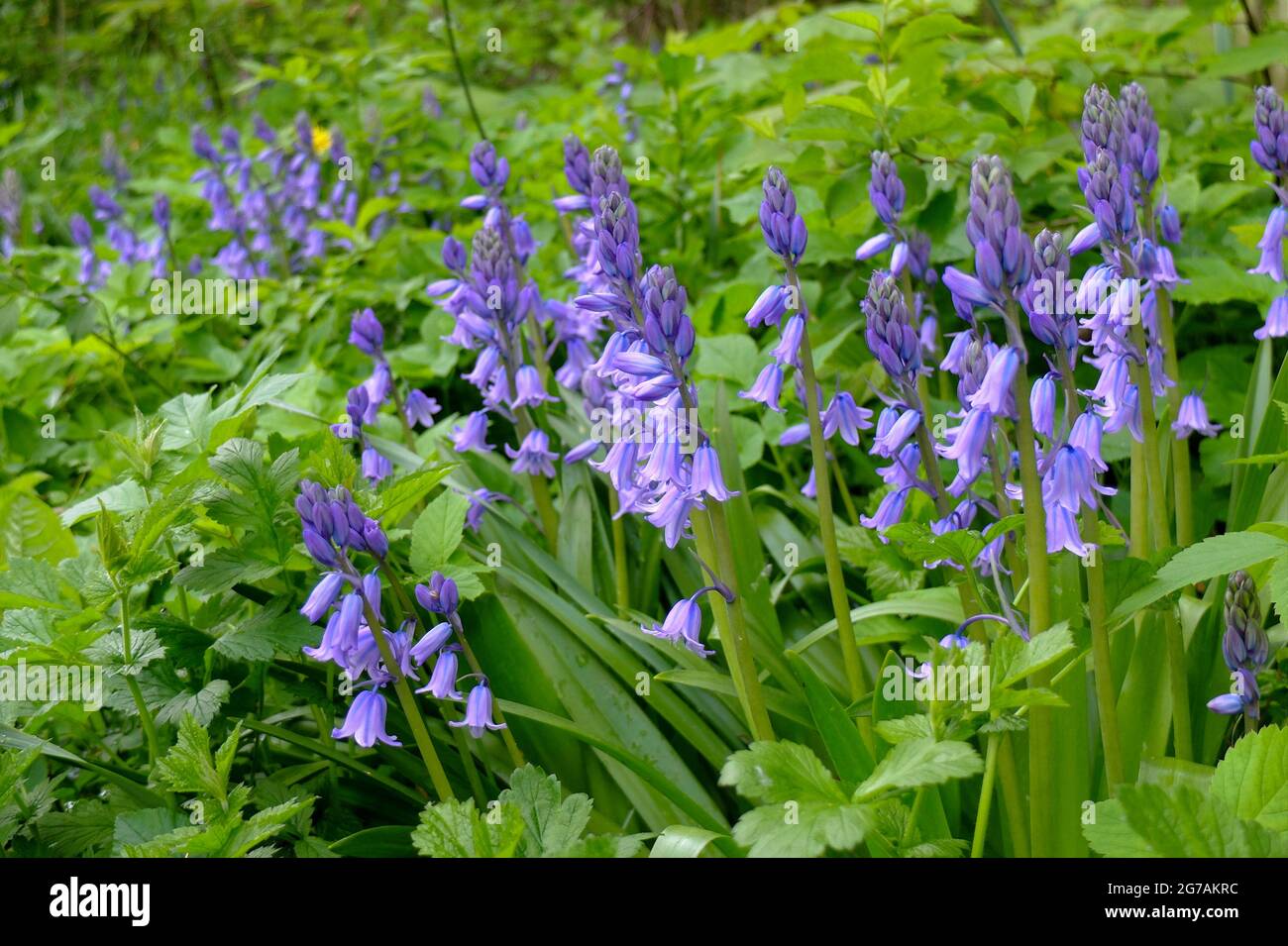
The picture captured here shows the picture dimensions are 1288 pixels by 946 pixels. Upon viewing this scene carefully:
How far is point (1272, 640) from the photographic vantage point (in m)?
2.57

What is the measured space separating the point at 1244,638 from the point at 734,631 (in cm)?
97

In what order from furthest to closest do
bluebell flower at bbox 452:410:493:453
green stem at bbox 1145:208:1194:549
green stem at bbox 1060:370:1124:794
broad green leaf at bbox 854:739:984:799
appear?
bluebell flower at bbox 452:410:493:453, green stem at bbox 1145:208:1194:549, green stem at bbox 1060:370:1124:794, broad green leaf at bbox 854:739:984:799

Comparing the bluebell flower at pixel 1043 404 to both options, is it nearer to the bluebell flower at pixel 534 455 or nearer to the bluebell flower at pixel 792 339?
the bluebell flower at pixel 792 339

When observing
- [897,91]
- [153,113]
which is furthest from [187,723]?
[153,113]

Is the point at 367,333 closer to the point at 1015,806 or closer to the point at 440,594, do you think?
the point at 440,594

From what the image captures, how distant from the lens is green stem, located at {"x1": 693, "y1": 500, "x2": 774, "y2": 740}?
221cm

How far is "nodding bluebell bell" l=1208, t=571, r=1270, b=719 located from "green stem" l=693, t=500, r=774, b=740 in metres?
0.90

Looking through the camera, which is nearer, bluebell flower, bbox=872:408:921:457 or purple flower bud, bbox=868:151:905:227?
bluebell flower, bbox=872:408:921:457

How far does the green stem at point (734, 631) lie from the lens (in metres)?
2.21

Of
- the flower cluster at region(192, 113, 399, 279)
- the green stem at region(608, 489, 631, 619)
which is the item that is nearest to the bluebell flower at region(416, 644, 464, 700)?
the green stem at region(608, 489, 631, 619)

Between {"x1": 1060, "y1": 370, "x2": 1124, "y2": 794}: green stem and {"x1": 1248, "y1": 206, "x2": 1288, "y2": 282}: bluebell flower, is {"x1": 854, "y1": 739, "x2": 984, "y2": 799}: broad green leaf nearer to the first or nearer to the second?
{"x1": 1060, "y1": 370, "x2": 1124, "y2": 794}: green stem

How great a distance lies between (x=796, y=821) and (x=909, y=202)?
2.70m

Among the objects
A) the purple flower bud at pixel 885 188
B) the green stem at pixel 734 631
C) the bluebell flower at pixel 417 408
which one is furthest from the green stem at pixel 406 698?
the purple flower bud at pixel 885 188

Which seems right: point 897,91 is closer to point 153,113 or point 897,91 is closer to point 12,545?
point 12,545
